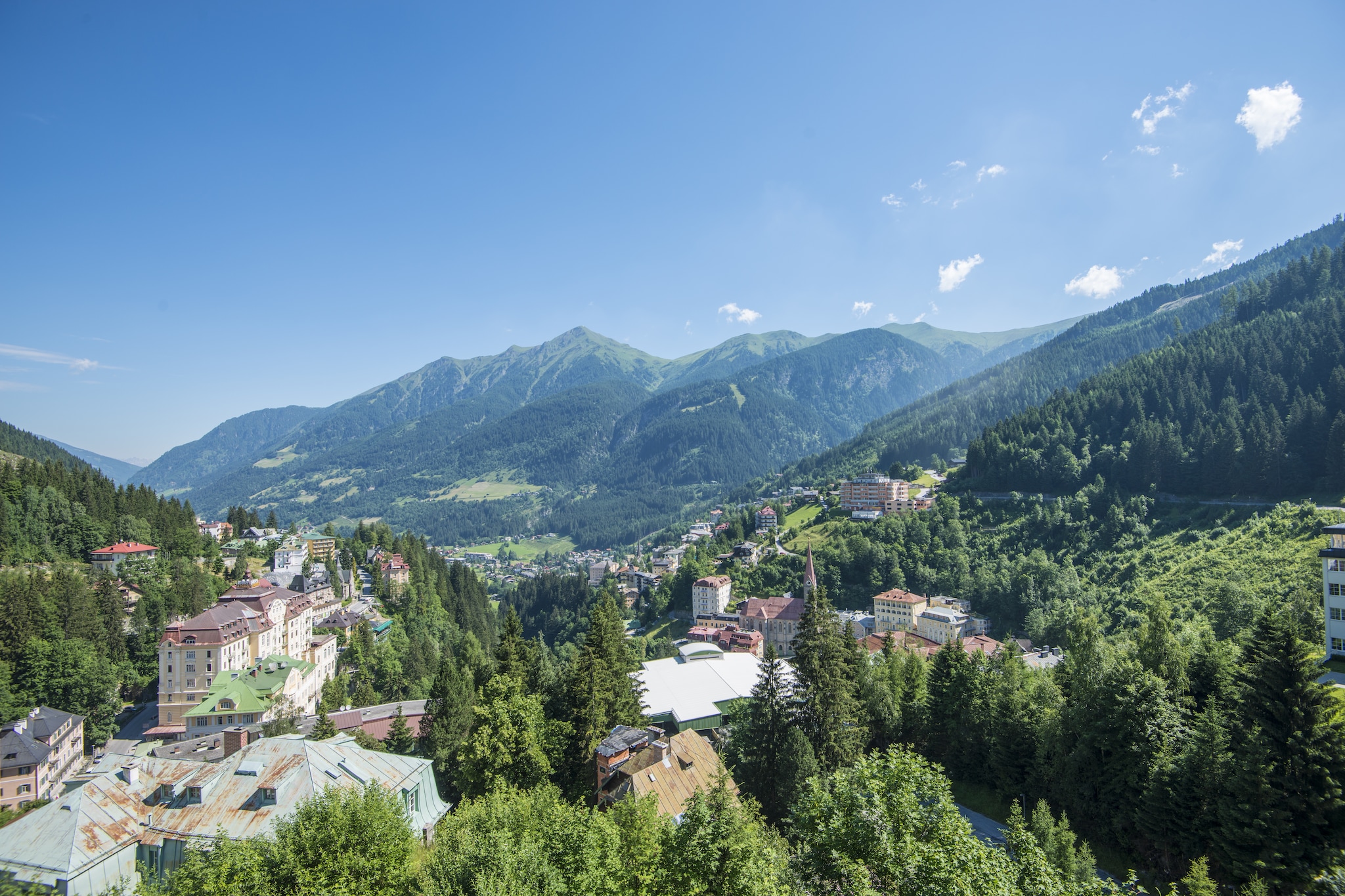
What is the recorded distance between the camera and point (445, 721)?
128 ft

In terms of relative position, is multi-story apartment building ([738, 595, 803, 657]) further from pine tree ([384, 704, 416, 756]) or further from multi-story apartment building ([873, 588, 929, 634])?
pine tree ([384, 704, 416, 756])

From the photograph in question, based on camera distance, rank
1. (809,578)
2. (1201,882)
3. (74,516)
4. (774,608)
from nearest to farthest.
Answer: (1201,882) < (74,516) < (774,608) < (809,578)

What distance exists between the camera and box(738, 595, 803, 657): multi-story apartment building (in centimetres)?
9012

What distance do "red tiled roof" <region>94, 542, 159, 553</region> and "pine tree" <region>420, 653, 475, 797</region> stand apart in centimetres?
5738

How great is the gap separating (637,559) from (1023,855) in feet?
559

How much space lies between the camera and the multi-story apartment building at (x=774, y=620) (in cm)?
9012

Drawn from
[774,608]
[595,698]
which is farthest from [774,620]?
[595,698]

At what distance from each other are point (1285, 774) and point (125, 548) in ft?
329

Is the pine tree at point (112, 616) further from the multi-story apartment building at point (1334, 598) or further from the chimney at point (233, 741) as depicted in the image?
the multi-story apartment building at point (1334, 598)

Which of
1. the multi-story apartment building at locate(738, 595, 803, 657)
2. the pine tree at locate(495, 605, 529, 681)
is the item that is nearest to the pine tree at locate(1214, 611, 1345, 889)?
the pine tree at locate(495, 605, 529, 681)

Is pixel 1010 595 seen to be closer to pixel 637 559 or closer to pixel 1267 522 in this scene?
pixel 1267 522

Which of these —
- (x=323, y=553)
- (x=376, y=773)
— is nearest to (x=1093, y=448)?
(x=376, y=773)

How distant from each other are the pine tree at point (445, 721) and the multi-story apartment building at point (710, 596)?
64061 mm

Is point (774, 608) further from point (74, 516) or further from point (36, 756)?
point (74, 516)
